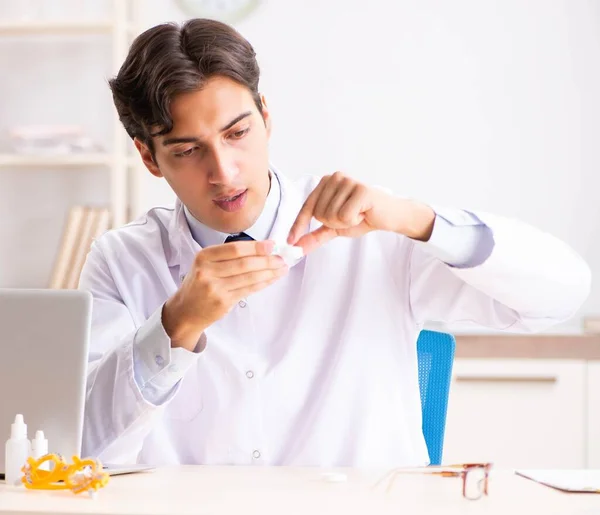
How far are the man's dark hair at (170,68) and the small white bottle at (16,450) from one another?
587 millimetres

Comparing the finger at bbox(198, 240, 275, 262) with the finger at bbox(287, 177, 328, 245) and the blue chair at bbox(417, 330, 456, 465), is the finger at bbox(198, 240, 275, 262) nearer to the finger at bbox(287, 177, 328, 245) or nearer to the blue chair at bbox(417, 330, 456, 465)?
the finger at bbox(287, 177, 328, 245)

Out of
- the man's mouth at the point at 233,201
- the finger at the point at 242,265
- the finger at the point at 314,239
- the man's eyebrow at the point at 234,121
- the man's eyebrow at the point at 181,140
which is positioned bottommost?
the finger at the point at 242,265

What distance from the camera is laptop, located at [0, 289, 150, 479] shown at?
129 cm

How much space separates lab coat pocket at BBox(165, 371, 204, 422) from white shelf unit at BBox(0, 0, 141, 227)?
1.93 meters

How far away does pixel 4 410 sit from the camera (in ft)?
4.28

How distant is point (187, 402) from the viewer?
5.66 feet

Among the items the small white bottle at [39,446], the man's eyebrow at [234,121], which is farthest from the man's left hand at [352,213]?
the small white bottle at [39,446]

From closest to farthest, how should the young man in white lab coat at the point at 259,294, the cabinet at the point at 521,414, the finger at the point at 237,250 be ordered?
the finger at the point at 237,250 < the young man in white lab coat at the point at 259,294 < the cabinet at the point at 521,414

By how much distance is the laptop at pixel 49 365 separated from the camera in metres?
1.29

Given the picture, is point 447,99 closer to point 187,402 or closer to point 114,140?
point 114,140

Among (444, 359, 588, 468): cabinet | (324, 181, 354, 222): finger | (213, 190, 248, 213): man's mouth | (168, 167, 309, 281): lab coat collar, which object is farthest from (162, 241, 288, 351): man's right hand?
(444, 359, 588, 468): cabinet

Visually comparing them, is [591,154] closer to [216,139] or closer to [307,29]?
[307,29]

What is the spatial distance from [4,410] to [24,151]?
253 centimetres

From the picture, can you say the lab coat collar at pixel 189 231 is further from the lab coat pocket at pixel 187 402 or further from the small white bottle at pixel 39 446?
the small white bottle at pixel 39 446
